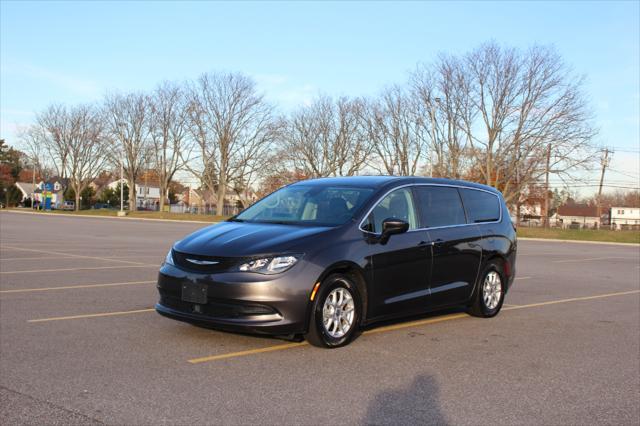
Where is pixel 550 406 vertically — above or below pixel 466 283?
below

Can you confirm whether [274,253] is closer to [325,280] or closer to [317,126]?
[325,280]

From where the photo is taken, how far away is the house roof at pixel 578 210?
413ft

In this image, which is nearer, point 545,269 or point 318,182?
point 318,182

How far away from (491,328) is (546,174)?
137ft

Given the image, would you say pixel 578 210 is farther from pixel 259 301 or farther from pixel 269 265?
pixel 259 301

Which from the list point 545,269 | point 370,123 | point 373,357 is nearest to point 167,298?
point 373,357

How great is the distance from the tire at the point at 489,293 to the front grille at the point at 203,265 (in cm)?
377

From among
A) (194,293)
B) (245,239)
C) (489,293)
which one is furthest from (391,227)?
(489,293)

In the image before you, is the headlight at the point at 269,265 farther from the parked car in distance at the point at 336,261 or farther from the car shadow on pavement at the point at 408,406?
the car shadow on pavement at the point at 408,406

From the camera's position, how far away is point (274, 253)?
6082mm

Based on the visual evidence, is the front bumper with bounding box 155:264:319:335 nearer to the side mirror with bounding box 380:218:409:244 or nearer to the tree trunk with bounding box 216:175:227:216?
the side mirror with bounding box 380:218:409:244

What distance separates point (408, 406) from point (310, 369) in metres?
1.18

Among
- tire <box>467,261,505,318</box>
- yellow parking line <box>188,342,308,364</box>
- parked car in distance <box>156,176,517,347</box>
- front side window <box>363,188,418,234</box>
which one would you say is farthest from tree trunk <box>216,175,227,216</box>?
yellow parking line <box>188,342,308,364</box>

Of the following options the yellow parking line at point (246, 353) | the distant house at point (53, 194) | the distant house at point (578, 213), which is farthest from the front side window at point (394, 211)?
the distant house at point (578, 213)
